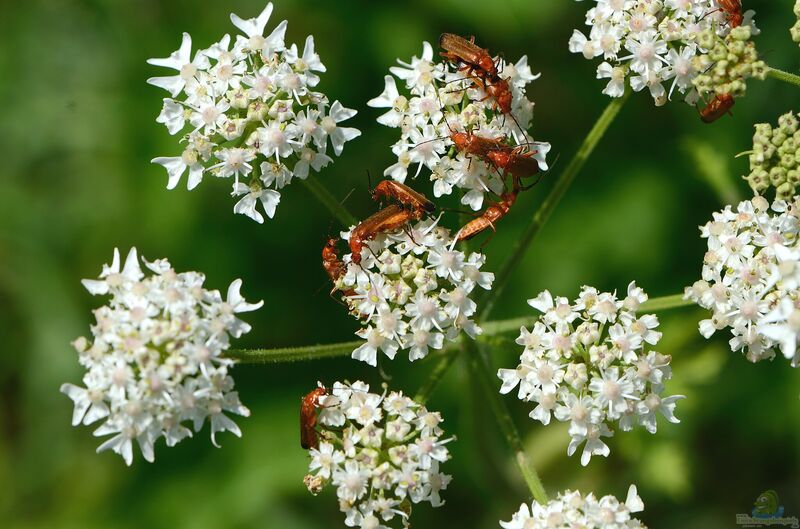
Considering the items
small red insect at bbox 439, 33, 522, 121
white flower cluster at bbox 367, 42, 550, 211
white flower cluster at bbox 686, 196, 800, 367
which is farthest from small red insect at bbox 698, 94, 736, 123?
small red insect at bbox 439, 33, 522, 121

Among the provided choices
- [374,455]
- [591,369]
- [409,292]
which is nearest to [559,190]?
[591,369]

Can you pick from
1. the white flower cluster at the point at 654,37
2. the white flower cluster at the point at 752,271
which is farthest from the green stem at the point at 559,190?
the white flower cluster at the point at 752,271

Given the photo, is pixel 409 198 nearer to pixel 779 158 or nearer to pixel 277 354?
pixel 277 354

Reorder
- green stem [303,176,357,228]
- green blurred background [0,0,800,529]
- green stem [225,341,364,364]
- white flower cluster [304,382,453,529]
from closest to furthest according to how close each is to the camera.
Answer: white flower cluster [304,382,453,529] < green stem [225,341,364,364] < green stem [303,176,357,228] < green blurred background [0,0,800,529]

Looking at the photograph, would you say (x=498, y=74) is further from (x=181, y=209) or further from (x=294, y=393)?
(x=294, y=393)

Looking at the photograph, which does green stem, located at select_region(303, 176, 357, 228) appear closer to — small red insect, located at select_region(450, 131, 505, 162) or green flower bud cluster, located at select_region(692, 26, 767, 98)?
small red insect, located at select_region(450, 131, 505, 162)

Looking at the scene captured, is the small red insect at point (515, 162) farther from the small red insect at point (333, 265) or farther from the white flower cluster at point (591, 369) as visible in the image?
the small red insect at point (333, 265)
